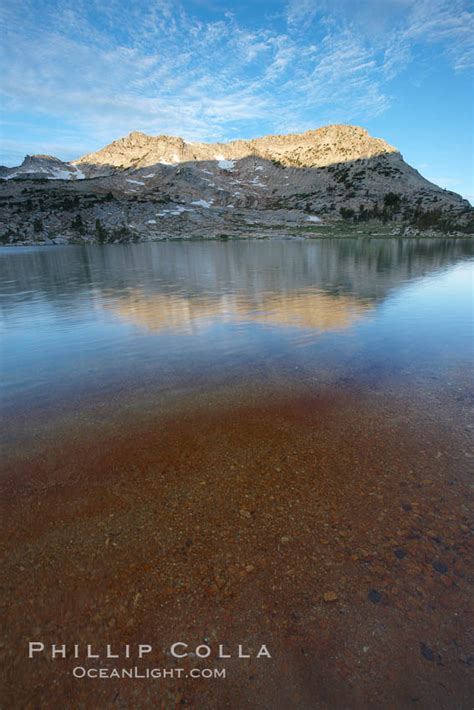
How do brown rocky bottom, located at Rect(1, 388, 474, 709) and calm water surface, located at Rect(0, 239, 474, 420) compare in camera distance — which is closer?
brown rocky bottom, located at Rect(1, 388, 474, 709)

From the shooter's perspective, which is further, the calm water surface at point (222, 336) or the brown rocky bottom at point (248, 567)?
the calm water surface at point (222, 336)

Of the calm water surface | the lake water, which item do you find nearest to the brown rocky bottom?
the lake water

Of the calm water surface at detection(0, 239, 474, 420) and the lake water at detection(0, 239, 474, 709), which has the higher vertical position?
the calm water surface at detection(0, 239, 474, 420)

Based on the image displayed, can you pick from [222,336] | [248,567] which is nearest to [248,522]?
[248,567]

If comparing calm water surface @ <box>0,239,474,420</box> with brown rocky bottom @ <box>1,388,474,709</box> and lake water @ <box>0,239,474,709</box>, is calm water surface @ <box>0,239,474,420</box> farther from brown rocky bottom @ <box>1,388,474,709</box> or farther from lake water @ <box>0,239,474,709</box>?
brown rocky bottom @ <box>1,388,474,709</box>

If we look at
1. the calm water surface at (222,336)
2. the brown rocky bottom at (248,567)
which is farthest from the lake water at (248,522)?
the calm water surface at (222,336)

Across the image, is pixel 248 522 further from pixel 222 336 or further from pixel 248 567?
pixel 222 336

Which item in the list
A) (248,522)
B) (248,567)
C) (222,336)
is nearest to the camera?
(248,567)

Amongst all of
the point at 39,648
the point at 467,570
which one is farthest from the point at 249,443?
the point at 39,648

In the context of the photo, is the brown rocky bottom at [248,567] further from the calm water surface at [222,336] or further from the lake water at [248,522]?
the calm water surface at [222,336]

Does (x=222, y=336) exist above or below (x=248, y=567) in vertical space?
above

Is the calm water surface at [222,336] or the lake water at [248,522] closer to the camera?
the lake water at [248,522]

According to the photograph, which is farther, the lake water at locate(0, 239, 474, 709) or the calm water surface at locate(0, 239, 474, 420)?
the calm water surface at locate(0, 239, 474, 420)

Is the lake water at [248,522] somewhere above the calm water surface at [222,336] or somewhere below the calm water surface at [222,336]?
below
